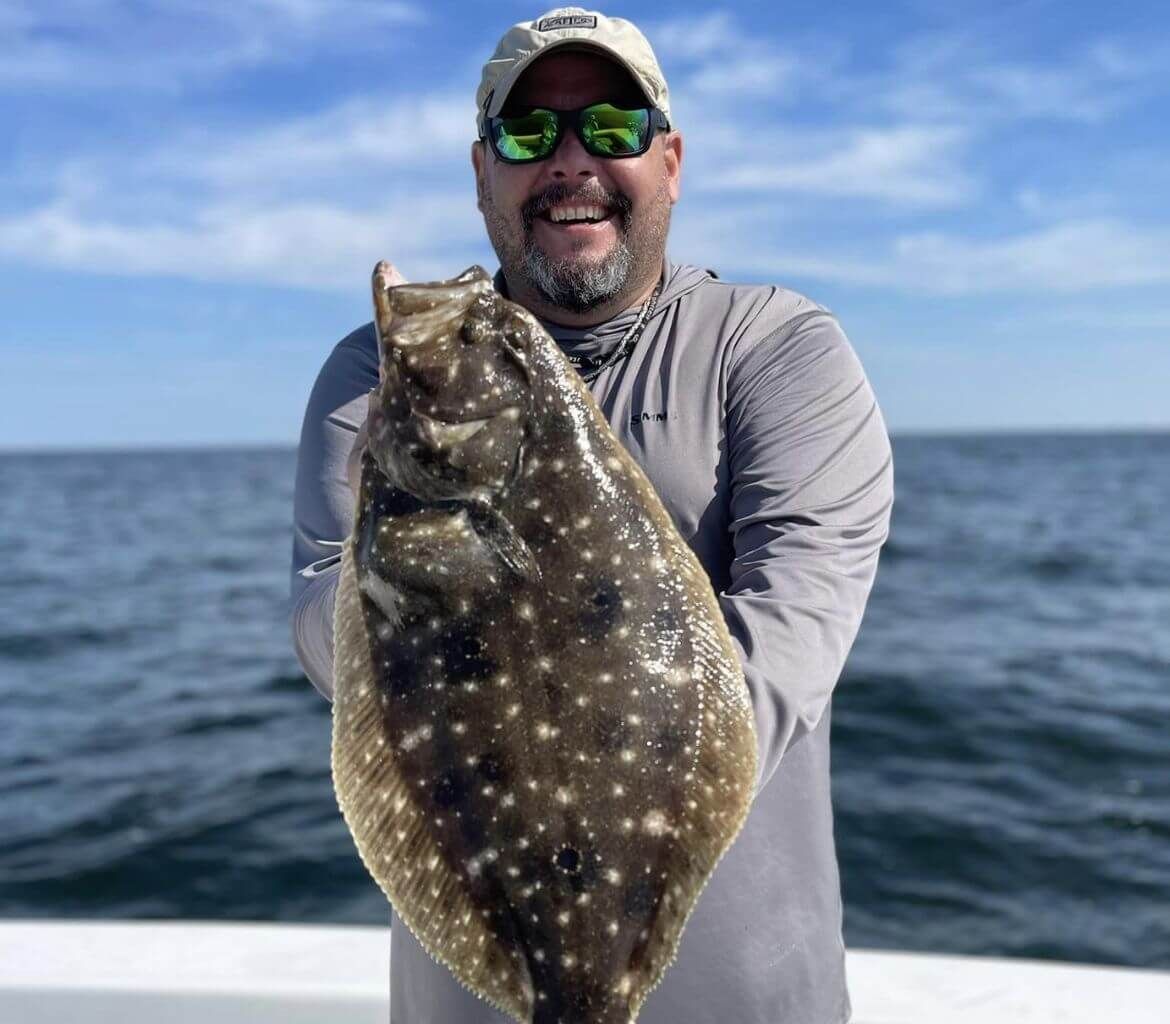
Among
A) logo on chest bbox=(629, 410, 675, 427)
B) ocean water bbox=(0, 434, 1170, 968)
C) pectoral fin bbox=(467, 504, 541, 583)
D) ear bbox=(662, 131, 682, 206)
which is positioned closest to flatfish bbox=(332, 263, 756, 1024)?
pectoral fin bbox=(467, 504, 541, 583)

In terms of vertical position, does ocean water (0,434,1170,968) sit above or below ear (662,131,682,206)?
below

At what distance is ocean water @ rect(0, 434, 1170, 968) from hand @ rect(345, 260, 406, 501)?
641 cm

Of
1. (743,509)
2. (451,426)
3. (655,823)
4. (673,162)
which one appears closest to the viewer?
(655,823)

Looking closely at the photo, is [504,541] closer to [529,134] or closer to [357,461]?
[357,461]

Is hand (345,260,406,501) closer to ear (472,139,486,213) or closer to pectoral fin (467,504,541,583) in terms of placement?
pectoral fin (467,504,541,583)

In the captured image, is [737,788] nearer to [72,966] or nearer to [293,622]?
[293,622]

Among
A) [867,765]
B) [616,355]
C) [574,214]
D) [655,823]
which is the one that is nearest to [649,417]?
[616,355]

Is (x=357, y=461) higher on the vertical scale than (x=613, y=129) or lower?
lower

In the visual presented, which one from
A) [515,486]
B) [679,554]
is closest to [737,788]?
[679,554]

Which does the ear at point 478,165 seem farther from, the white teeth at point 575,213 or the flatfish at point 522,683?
the flatfish at point 522,683

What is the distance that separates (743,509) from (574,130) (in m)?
0.96

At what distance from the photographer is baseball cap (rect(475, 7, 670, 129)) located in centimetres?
265

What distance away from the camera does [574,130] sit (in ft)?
8.69

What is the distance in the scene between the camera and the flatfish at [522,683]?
183cm
